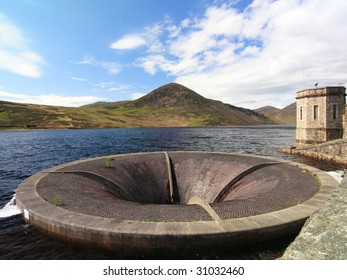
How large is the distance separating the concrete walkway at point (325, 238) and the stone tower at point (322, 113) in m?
41.9

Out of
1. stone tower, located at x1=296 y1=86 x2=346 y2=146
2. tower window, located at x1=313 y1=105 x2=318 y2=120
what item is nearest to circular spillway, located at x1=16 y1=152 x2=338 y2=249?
→ stone tower, located at x1=296 y1=86 x2=346 y2=146

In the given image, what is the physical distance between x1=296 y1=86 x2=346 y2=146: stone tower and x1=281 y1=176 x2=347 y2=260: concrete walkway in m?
41.9

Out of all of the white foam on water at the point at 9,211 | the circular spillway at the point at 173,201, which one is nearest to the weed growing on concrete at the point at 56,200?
the circular spillway at the point at 173,201

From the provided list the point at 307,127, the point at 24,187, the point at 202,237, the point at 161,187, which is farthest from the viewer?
the point at 307,127

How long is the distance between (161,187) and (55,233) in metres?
10.2

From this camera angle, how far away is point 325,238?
21.3 feet

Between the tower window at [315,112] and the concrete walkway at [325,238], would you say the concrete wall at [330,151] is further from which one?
the concrete walkway at [325,238]

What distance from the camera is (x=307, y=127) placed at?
45906mm

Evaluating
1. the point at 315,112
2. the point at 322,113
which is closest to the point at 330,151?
the point at 322,113

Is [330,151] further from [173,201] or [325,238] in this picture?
[325,238]

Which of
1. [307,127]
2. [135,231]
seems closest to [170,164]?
[135,231]

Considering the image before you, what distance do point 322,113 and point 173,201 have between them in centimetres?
3836

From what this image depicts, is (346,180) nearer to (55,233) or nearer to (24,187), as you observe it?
(55,233)

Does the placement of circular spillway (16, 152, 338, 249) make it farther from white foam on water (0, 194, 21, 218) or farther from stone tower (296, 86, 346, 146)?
stone tower (296, 86, 346, 146)
